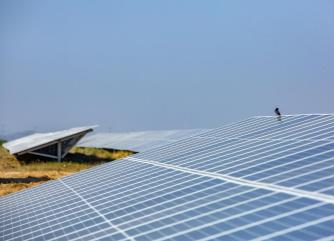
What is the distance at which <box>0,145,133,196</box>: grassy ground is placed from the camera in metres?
33.0

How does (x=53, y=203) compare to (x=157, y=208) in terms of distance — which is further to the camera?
(x=53, y=203)

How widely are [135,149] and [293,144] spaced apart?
30.0 metres

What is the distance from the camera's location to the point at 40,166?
42.8 m

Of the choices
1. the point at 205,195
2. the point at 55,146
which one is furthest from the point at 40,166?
the point at 205,195

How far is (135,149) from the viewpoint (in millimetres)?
41969

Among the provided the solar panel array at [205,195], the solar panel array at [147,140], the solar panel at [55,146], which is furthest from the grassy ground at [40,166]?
the solar panel array at [205,195]

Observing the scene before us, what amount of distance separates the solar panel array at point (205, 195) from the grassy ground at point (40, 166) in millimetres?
16199

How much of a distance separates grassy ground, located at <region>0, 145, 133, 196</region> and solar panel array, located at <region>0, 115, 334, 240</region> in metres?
16.2

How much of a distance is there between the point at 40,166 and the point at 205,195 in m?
35.0

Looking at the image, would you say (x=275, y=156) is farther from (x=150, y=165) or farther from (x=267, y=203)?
(x=150, y=165)

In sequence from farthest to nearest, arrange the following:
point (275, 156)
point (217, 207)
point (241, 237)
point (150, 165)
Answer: point (150, 165) < point (275, 156) < point (217, 207) < point (241, 237)

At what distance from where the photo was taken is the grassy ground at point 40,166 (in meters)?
33.0

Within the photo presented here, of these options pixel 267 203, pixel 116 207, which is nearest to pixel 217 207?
pixel 267 203

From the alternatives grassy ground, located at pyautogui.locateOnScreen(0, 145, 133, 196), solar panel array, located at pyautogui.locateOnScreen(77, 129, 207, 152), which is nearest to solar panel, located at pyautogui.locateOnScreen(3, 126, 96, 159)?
grassy ground, located at pyautogui.locateOnScreen(0, 145, 133, 196)
